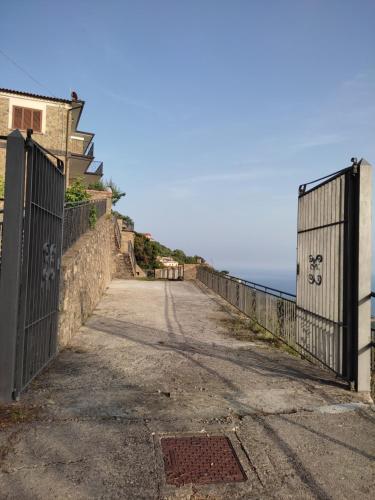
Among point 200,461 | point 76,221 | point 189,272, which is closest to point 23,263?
point 200,461

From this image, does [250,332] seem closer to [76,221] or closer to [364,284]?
[364,284]

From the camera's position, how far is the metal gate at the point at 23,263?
13.9ft

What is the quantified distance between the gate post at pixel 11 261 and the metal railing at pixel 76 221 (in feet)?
13.4

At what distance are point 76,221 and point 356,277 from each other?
725 centimetres

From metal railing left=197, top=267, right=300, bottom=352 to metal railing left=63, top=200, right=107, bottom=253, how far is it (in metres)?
5.11

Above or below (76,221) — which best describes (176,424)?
below

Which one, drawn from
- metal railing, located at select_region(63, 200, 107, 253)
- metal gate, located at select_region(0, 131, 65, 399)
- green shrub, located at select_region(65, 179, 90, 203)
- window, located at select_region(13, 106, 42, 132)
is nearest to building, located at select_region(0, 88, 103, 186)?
window, located at select_region(13, 106, 42, 132)

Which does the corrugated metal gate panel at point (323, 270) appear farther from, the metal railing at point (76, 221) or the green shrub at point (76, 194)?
the green shrub at point (76, 194)

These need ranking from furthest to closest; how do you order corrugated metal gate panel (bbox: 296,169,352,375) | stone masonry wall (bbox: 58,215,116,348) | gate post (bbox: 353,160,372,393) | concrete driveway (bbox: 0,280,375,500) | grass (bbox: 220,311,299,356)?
1. grass (bbox: 220,311,299,356)
2. stone masonry wall (bbox: 58,215,116,348)
3. corrugated metal gate panel (bbox: 296,169,352,375)
4. gate post (bbox: 353,160,372,393)
5. concrete driveway (bbox: 0,280,375,500)

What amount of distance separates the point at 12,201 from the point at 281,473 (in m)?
3.81

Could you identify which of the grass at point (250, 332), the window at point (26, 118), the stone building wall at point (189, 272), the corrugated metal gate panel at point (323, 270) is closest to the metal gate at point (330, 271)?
the corrugated metal gate panel at point (323, 270)

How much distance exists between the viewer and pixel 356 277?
16.4ft

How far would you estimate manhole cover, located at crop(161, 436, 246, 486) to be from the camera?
9.76 feet

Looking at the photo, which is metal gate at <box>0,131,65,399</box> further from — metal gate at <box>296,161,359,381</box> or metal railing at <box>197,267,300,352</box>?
metal railing at <box>197,267,300,352</box>
